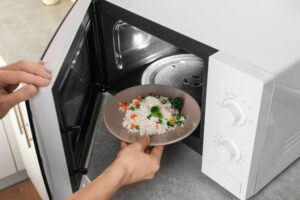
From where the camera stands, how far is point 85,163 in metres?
0.91

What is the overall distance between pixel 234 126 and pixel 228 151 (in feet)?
0.21

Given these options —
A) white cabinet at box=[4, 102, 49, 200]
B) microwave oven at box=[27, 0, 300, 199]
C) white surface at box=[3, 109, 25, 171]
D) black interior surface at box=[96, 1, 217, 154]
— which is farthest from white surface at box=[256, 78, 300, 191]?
white surface at box=[3, 109, 25, 171]

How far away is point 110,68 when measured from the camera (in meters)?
1.09

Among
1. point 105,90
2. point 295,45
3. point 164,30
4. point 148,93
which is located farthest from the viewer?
point 105,90

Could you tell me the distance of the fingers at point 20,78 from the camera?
0.63m

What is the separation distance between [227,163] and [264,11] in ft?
1.22

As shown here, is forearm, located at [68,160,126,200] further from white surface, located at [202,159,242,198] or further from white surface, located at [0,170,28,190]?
white surface, located at [0,170,28,190]

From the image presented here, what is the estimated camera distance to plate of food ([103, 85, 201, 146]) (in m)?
0.86

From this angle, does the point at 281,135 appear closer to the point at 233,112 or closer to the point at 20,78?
the point at 233,112

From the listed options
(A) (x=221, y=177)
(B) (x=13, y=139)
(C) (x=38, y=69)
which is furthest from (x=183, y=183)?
(B) (x=13, y=139)

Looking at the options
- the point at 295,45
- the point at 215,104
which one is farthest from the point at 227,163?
the point at 295,45

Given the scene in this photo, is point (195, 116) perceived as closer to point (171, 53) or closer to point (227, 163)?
point (227, 163)

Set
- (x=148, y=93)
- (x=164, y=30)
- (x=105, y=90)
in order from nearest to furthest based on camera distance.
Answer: (x=164, y=30), (x=148, y=93), (x=105, y=90)

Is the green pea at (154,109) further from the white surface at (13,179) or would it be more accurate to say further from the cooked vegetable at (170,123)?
the white surface at (13,179)
